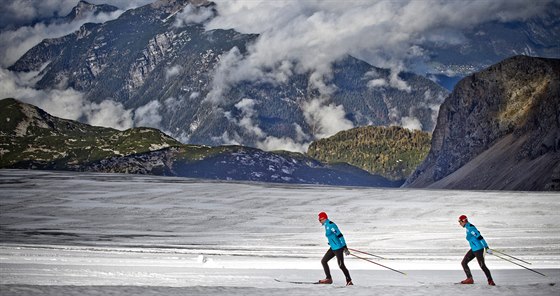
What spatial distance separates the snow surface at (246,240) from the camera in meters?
29.0

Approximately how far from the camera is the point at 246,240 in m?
57.6

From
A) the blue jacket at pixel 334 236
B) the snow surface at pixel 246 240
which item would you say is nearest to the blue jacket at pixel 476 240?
the snow surface at pixel 246 240

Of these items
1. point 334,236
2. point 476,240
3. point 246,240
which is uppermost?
point 334,236

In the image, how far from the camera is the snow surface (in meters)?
29.0

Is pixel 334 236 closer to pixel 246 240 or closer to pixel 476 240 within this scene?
pixel 476 240

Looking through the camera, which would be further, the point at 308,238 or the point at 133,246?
the point at 308,238

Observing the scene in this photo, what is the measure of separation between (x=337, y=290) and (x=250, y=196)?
79.7 metres

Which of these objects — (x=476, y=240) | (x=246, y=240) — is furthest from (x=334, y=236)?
(x=246, y=240)

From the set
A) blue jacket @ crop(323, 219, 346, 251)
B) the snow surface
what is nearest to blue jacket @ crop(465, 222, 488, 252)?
the snow surface

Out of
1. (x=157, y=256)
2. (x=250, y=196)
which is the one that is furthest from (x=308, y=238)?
(x=250, y=196)

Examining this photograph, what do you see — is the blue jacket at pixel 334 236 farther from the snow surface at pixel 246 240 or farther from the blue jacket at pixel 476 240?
the blue jacket at pixel 476 240

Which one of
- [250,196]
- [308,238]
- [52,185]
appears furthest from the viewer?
[52,185]

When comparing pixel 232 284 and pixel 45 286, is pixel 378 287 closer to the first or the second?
pixel 232 284

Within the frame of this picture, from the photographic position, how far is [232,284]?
29297 mm
